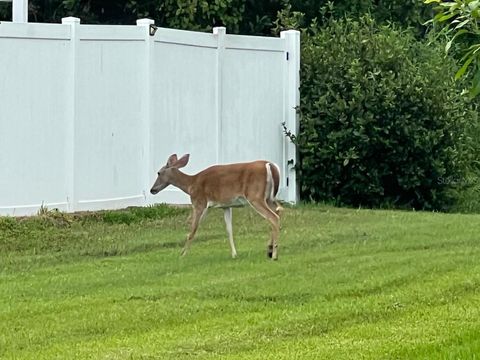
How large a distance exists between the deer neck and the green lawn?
630 millimetres

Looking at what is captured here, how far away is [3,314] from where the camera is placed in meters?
9.20

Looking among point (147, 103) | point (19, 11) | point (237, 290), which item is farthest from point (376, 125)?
point (237, 290)

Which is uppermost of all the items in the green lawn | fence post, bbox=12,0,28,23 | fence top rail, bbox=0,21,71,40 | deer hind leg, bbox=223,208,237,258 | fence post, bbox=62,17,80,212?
fence post, bbox=12,0,28,23

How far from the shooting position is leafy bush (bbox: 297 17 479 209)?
1734 centimetres

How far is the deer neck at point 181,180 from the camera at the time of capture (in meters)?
13.0

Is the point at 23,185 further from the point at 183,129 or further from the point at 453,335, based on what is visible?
the point at 453,335

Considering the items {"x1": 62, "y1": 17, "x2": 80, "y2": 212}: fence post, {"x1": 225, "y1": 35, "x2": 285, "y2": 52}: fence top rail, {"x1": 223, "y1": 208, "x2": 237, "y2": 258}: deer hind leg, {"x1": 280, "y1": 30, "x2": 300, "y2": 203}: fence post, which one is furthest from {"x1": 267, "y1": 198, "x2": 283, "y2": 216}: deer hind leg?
{"x1": 280, "y1": 30, "x2": 300, "y2": 203}: fence post

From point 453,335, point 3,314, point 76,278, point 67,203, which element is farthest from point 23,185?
point 453,335

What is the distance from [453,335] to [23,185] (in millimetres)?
7640

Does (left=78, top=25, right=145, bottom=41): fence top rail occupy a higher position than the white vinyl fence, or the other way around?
(left=78, top=25, right=145, bottom=41): fence top rail

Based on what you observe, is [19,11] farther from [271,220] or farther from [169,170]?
[271,220]

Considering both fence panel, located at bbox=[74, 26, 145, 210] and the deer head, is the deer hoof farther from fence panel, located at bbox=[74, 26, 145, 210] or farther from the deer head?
fence panel, located at bbox=[74, 26, 145, 210]

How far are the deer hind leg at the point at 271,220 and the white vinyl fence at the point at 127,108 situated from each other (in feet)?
11.1

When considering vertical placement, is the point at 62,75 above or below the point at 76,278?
above
